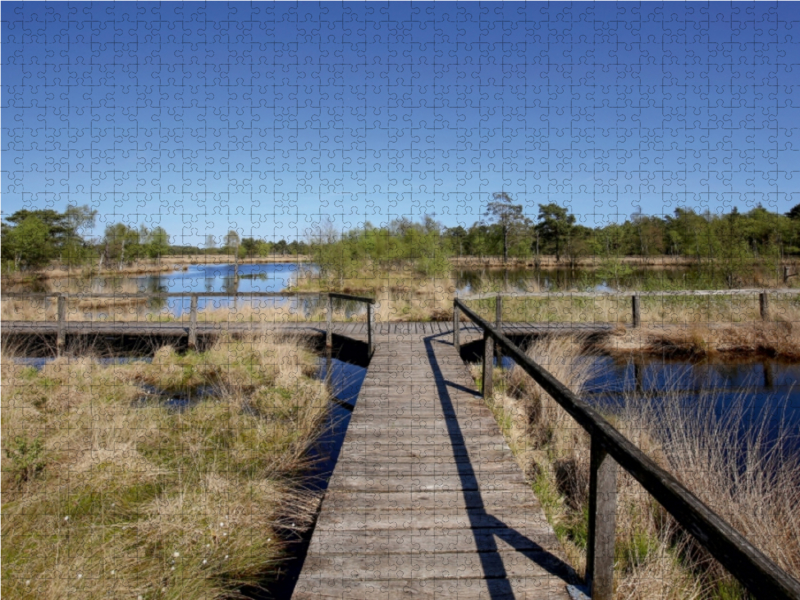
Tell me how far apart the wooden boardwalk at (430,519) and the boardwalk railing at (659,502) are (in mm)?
287

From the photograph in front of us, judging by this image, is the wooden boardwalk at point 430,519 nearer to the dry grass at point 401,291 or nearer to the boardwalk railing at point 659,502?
the boardwalk railing at point 659,502

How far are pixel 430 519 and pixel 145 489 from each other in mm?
2654

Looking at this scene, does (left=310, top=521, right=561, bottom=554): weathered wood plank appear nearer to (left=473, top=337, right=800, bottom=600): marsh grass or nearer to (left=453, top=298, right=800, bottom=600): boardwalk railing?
(left=473, top=337, right=800, bottom=600): marsh grass

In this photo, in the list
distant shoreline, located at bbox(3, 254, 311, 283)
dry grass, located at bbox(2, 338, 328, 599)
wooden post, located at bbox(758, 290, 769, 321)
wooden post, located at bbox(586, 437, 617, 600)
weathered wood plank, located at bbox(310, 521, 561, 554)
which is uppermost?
distant shoreline, located at bbox(3, 254, 311, 283)

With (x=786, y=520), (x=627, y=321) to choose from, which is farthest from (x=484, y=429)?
(x=627, y=321)

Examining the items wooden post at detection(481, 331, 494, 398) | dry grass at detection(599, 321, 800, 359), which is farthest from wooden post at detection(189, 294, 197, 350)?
dry grass at detection(599, 321, 800, 359)

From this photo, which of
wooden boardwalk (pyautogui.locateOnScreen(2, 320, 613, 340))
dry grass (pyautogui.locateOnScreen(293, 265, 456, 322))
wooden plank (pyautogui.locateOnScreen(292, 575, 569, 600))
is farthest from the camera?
dry grass (pyautogui.locateOnScreen(293, 265, 456, 322))

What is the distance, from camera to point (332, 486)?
11.5 feet

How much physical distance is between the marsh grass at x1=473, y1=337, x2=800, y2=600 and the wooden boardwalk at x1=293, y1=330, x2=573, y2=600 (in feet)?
1.32

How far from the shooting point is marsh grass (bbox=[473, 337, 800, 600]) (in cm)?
292

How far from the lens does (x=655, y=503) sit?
3.85 m

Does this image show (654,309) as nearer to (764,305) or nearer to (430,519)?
(764,305)

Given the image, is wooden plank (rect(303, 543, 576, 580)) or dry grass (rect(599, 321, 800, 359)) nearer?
wooden plank (rect(303, 543, 576, 580))

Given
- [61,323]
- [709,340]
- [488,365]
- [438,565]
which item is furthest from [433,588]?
[61,323]
